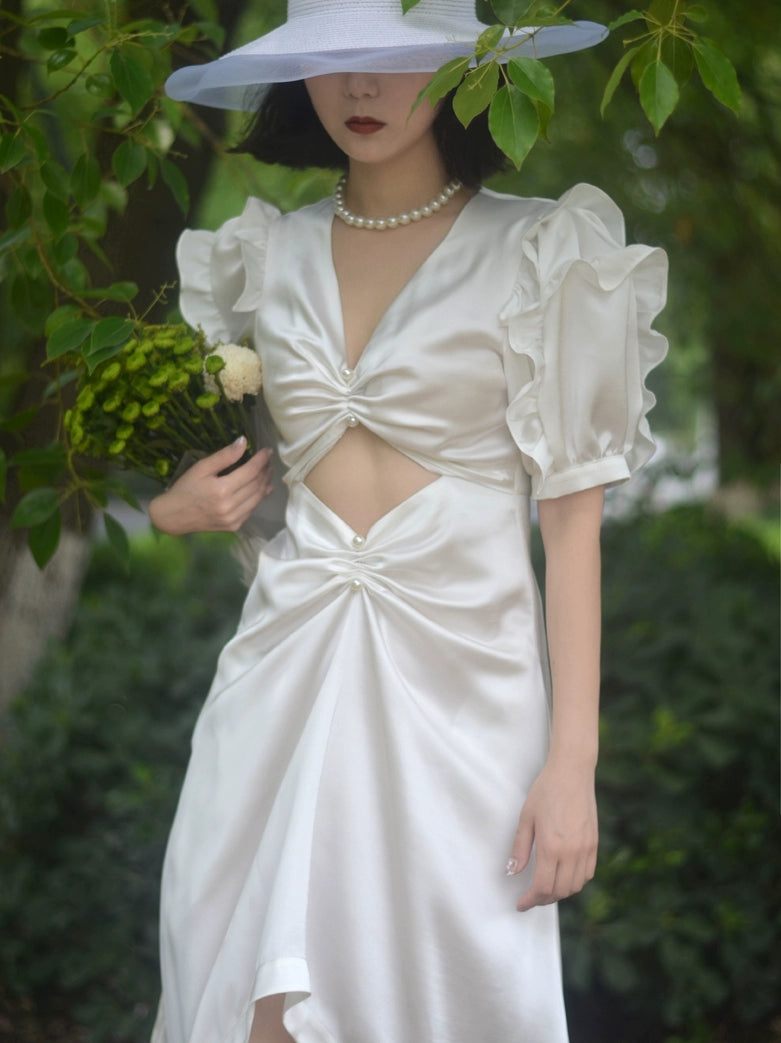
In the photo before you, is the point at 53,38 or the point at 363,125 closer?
the point at 363,125

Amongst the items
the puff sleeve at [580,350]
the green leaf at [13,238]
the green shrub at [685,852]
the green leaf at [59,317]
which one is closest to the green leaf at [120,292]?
the green leaf at [59,317]

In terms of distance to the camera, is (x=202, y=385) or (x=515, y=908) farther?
(x=202, y=385)

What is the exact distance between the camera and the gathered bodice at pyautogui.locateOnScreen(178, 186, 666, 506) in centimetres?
175

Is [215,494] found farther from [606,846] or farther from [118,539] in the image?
[606,846]

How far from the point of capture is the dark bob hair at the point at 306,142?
1.95 m

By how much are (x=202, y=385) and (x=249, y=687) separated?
47 centimetres

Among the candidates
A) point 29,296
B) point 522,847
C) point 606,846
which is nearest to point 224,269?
point 29,296

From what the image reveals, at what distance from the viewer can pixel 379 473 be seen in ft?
6.13

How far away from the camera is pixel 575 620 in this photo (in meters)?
1.77

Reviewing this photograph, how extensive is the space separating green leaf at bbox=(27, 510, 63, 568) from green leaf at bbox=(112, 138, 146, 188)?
1.98 feet

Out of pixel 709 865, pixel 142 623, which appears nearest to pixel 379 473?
pixel 709 865

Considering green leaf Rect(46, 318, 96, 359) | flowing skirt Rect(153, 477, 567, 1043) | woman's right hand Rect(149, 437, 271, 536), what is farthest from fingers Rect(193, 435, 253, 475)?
green leaf Rect(46, 318, 96, 359)

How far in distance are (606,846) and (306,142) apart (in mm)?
1994

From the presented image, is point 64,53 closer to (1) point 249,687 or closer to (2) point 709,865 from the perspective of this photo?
(1) point 249,687
